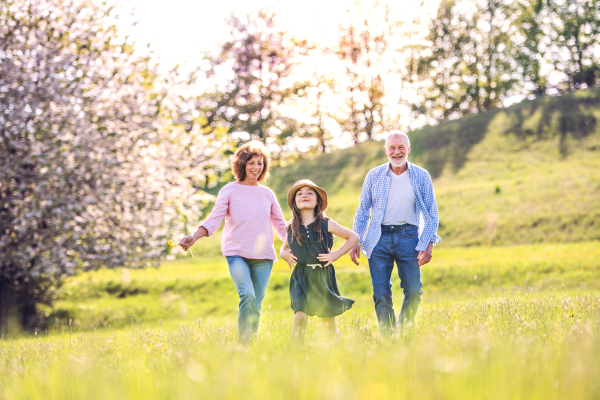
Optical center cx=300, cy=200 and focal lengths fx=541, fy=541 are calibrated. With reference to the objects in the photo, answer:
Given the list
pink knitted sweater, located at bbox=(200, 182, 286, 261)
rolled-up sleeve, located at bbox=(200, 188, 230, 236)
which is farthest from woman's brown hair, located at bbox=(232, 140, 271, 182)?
rolled-up sleeve, located at bbox=(200, 188, 230, 236)

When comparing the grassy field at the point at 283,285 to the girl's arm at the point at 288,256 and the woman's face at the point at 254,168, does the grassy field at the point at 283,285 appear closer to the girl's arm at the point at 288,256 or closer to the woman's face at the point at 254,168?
the woman's face at the point at 254,168

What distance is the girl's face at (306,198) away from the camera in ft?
19.5

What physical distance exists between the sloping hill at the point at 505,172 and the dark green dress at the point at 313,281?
56.5ft

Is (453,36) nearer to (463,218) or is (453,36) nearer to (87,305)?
(463,218)

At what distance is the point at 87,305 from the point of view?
15797 mm

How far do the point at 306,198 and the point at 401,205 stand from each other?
133cm

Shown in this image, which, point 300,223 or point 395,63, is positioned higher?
point 395,63

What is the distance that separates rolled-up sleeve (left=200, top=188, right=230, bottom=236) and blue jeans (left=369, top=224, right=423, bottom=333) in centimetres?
186

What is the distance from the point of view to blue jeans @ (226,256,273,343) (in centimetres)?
607

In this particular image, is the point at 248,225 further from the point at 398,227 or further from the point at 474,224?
the point at 474,224

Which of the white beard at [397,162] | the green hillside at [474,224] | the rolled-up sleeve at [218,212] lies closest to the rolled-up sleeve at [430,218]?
the white beard at [397,162]

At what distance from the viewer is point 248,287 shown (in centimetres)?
617

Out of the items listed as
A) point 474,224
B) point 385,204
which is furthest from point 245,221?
point 474,224

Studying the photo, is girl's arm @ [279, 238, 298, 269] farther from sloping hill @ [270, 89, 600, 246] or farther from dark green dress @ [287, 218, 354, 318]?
sloping hill @ [270, 89, 600, 246]
